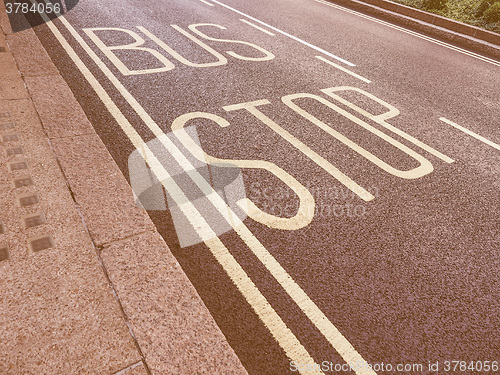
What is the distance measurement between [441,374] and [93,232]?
2513mm

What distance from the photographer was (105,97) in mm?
4371

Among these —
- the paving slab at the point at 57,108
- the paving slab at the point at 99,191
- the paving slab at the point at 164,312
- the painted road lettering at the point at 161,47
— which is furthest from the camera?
the painted road lettering at the point at 161,47

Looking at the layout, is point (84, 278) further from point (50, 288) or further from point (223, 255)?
point (223, 255)

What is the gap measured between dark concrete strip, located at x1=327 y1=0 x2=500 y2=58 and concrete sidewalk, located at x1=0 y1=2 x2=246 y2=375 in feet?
33.9

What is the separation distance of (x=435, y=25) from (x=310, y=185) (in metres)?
9.92

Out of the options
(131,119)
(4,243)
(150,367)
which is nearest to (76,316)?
(150,367)

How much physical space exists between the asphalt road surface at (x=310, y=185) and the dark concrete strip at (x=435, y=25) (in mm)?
3239

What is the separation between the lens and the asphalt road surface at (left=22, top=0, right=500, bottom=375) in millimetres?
2322

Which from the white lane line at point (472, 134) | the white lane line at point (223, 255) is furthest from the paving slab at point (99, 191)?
the white lane line at point (472, 134)

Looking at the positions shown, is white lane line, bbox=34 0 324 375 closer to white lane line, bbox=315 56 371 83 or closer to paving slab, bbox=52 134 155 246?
paving slab, bbox=52 134 155 246

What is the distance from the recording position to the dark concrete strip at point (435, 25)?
30.9ft

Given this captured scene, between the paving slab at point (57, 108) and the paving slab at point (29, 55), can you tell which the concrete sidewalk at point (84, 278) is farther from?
the paving slab at point (29, 55)

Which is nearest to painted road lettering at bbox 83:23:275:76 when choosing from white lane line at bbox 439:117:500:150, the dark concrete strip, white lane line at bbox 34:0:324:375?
white lane line at bbox 34:0:324:375

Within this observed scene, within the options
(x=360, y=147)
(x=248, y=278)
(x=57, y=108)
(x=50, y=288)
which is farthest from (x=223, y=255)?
(x=57, y=108)
